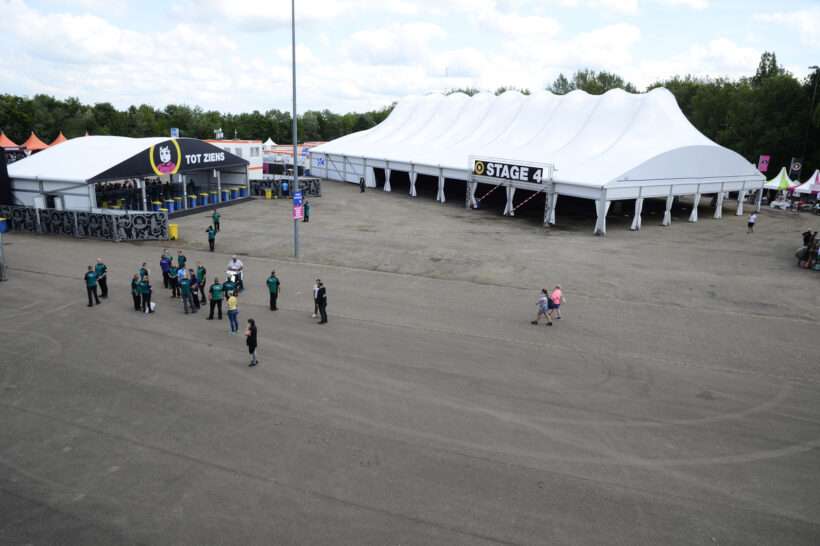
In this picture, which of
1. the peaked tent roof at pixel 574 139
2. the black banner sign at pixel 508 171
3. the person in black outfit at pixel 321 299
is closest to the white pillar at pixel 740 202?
→ the peaked tent roof at pixel 574 139

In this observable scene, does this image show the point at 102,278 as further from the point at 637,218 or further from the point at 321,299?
the point at 637,218

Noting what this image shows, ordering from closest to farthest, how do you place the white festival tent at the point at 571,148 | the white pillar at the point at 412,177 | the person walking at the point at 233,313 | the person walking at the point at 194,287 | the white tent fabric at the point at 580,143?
the person walking at the point at 233,313 → the person walking at the point at 194,287 → the white festival tent at the point at 571,148 → the white tent fabric at the point at 580,143 → the white pillar at the point at 412,177

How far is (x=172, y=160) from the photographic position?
3114 centimetres

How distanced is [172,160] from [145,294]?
60.8 ft

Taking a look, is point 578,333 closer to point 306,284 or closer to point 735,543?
point 735,543

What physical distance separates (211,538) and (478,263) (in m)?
16.7

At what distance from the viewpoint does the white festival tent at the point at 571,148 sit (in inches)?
1204

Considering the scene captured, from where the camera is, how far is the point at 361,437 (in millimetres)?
9328

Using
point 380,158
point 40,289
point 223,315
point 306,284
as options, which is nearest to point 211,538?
point 223,315

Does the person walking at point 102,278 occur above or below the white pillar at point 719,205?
below

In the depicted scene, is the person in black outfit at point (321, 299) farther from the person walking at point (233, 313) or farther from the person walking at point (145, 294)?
the person walking at point (145, 294)

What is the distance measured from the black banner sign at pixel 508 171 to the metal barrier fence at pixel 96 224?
19.3 m

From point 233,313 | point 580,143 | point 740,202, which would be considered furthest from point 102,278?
point 740,202

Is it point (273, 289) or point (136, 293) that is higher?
point (273, 289)
